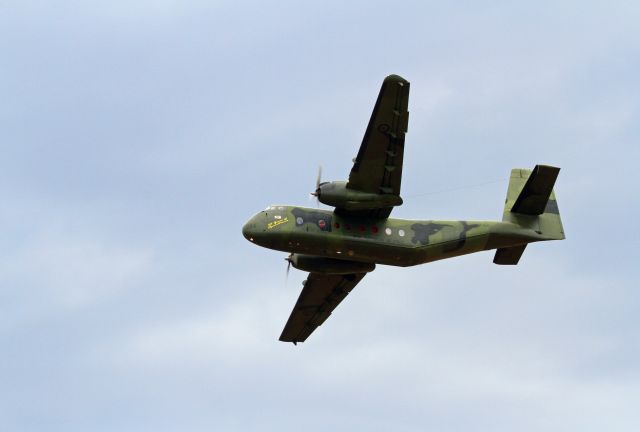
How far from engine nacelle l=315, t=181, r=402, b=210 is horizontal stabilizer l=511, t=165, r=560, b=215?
21.5 ft

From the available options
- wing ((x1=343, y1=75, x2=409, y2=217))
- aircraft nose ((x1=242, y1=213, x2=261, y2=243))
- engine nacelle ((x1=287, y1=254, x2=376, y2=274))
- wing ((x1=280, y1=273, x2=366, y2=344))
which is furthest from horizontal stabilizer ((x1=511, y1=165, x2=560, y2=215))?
aircraft nose ((x1=242, y1=213, x2=261, y2=243))

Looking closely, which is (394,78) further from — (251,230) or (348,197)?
(251,230)

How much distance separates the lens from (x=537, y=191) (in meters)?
46.5

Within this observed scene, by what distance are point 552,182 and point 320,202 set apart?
33.6 ft

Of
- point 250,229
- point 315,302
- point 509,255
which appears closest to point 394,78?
point 250,229

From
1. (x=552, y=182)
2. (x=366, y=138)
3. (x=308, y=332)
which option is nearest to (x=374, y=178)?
(x=366, y=138)

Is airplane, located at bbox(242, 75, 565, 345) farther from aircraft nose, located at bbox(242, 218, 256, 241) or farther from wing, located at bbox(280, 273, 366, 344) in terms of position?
wing, located at bbox(280, 273, 366, 344)

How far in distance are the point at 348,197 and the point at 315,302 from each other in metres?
9.00

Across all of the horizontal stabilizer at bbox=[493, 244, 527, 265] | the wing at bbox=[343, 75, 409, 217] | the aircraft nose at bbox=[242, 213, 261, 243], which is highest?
the wing at bbox=[343, 75, 409, 217]

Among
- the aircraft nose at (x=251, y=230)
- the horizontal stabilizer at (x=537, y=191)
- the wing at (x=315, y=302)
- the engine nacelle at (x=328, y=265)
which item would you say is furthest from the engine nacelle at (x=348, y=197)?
the horizontal stabilizer at (x=537, y=191)

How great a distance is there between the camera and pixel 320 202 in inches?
1726

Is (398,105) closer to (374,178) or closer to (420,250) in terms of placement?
(374,178)

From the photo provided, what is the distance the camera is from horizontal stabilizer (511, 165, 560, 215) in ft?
150

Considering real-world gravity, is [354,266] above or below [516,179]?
below
